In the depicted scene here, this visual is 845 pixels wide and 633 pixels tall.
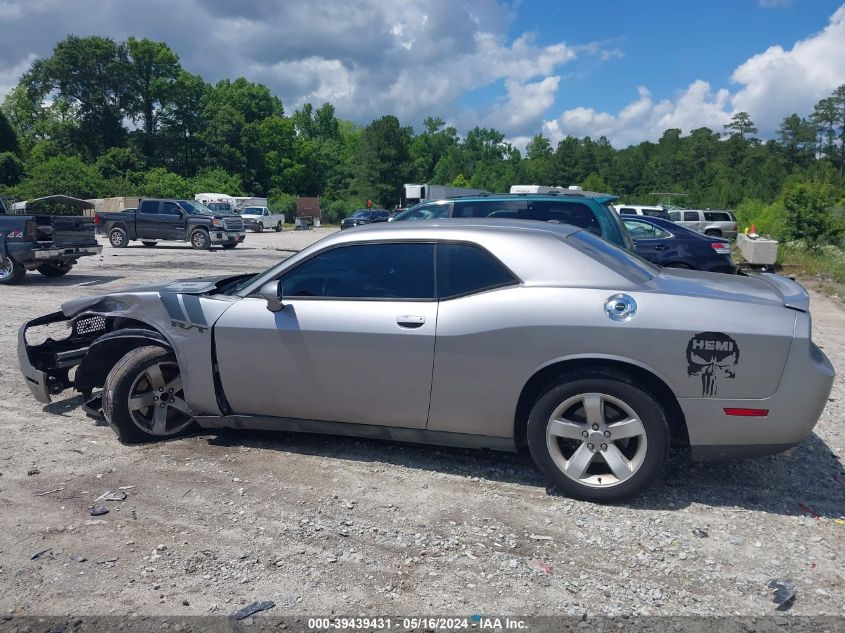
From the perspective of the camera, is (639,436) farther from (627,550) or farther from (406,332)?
(406,332)

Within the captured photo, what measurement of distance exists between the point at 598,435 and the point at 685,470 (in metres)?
1.04

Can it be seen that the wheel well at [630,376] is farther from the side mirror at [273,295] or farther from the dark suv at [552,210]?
the dark suv at [552,210]

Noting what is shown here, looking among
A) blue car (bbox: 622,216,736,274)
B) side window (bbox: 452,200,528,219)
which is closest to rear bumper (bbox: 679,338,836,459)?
side window (bbox: 452,200,528,219)

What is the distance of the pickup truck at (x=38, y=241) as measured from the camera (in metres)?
13.6

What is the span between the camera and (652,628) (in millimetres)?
2900

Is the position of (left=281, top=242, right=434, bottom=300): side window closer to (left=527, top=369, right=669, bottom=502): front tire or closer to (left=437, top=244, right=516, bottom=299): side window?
(left=437, top=244, right=516, bottom=299): side window

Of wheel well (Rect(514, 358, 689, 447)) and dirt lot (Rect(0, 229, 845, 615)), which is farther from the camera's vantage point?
wheel well (Rect(514, 358, 689, 447))

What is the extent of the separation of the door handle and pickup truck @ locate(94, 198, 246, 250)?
77.0 ft

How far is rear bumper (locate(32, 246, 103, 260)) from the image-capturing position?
1375 cm

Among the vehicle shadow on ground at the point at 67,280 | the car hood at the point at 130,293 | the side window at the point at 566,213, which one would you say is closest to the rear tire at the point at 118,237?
the vehicle shadow on ground at the point at 67,280

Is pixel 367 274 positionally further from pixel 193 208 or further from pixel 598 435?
pixel 193 208

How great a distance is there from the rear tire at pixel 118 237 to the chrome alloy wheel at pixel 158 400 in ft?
79.2

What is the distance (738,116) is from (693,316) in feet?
323

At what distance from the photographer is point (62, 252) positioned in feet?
46.4
